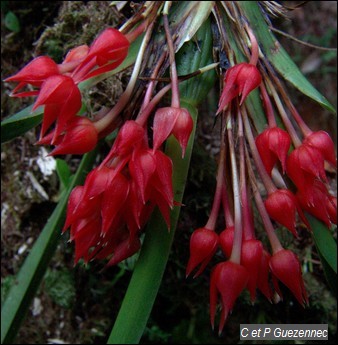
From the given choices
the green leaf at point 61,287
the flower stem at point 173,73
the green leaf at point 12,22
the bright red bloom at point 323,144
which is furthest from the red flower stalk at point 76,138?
the green leaf at point 12,22

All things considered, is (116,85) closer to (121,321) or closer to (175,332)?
(121,321)

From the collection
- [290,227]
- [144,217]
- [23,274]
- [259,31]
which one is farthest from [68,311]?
[259,31]

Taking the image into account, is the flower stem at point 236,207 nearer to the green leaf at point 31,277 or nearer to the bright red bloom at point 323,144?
the bright red bloom at point 323,144

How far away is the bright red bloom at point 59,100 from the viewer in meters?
0.70

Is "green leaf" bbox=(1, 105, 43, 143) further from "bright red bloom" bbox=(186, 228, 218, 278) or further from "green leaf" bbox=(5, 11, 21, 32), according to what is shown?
"green leaf" bbox=(5, 11, 21, 32)

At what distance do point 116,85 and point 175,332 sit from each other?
2.00 ft

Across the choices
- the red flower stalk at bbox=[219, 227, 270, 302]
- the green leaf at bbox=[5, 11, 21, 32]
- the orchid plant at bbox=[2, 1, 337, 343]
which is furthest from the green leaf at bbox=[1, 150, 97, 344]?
the green leaf at bbox=[5, 11, 21, 32]

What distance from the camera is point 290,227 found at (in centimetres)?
77

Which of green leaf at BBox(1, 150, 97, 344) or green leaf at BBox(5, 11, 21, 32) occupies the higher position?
green leaf at BBox(5, 11, 21, 32)

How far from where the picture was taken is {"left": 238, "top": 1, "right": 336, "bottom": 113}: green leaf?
0.93 meters

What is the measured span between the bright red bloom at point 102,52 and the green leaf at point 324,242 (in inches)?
18.5

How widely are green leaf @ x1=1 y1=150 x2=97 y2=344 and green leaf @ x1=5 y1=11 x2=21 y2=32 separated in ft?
1.69

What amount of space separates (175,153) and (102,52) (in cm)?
21

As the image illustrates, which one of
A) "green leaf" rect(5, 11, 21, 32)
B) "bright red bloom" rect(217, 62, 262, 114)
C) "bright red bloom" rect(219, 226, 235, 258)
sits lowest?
"bright red bloom" rect(219, 226, 235, 258)
